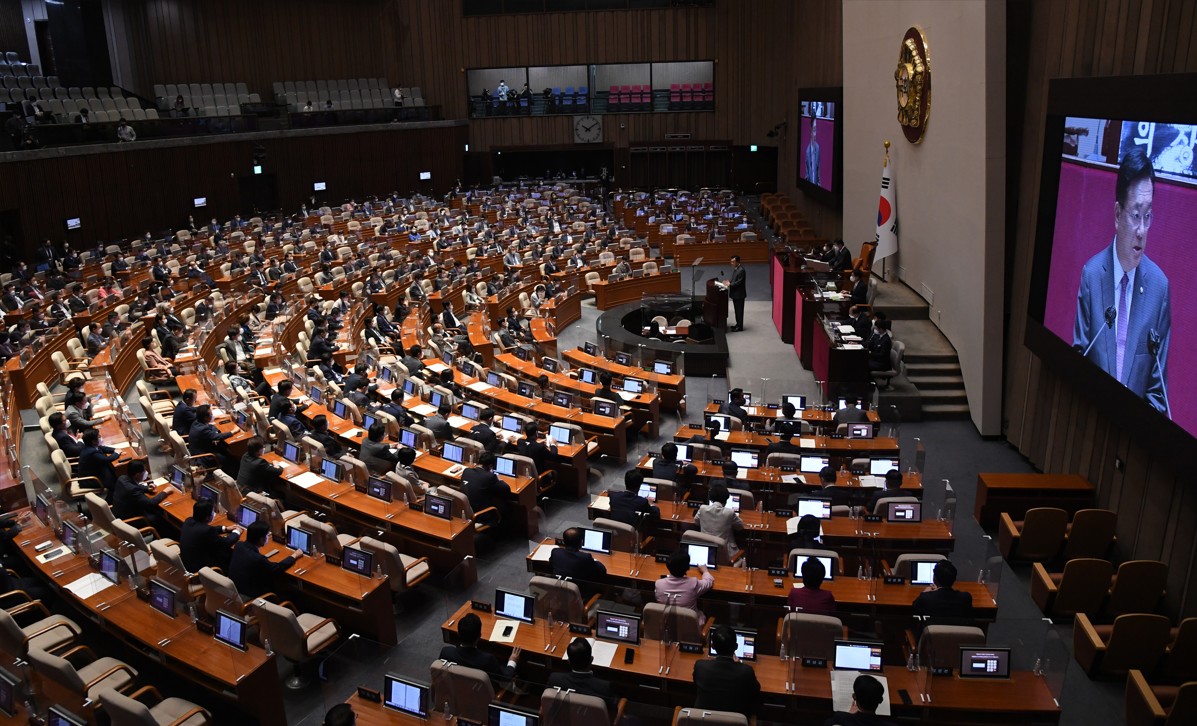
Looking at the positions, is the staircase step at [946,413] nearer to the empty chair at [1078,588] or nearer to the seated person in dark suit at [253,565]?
the empty chair at [1078,588]

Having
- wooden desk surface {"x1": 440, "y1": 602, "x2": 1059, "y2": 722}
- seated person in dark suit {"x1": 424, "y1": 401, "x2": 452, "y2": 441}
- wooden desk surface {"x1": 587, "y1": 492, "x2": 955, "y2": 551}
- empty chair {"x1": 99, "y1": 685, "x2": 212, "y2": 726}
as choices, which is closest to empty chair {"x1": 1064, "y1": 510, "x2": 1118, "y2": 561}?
wooden desk surface {"x1": 587, "y1": 492, "x2": 955, "y2": 551}

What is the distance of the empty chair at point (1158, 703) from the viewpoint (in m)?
6.18

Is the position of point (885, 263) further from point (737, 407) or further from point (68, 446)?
point (68, 446)

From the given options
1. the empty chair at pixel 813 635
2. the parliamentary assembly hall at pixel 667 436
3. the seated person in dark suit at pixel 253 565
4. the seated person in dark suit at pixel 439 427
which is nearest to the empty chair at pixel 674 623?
the parliamentary assembly hall at pixel 667 436

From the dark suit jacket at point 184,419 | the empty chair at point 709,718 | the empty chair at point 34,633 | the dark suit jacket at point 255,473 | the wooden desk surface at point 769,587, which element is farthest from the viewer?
the dark suit jacket at point 184,419

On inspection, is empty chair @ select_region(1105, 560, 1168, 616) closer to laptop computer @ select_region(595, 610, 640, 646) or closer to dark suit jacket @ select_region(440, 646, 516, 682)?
laptop computer @ select_region(595, 610, 640, 646)

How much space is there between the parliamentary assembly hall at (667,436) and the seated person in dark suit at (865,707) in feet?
0.11

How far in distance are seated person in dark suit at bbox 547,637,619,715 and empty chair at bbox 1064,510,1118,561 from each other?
5.76 m

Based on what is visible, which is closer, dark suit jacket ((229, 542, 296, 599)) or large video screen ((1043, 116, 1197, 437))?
large video screen ((1043, 116, 1197, 437))

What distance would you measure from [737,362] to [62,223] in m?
18.2

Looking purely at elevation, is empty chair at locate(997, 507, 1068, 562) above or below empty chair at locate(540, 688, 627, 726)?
below

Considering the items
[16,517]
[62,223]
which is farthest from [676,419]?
[62,223]

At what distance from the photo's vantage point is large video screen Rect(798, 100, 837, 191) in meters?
23.2

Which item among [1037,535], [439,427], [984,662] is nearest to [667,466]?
[439,427]
